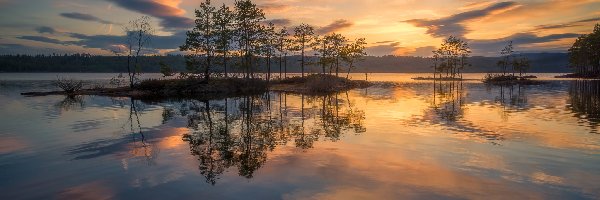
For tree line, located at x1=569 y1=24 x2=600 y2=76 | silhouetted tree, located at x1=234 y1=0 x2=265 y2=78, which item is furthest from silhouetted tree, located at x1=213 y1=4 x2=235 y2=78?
tree line, located at x1=569 y1=24 x2=600 y2=76

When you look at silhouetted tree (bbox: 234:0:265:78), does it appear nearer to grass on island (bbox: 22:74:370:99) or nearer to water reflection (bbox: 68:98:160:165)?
grass on island (bbox: 22:74:370:99)

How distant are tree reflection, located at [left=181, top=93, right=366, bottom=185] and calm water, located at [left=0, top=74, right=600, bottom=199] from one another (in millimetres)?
78

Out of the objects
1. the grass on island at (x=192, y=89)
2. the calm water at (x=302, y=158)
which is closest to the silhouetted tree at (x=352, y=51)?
the grass on island at (x=192, y=89)

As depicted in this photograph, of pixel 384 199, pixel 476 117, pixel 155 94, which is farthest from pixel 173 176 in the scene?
pixel 155 94

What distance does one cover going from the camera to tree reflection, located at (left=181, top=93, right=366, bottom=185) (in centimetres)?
1516

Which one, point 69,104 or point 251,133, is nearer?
point 251,133

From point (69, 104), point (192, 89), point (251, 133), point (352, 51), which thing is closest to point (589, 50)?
point (352, 51)

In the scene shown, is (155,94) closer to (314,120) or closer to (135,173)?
(314,120)

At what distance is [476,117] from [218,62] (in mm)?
51707

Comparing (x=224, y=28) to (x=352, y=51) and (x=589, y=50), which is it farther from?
(x=589, y=50)

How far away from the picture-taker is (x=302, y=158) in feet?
51.7

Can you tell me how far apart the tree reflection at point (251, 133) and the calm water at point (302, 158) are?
0.08m

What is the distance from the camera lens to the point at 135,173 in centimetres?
1345

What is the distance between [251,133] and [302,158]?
7301 mm
